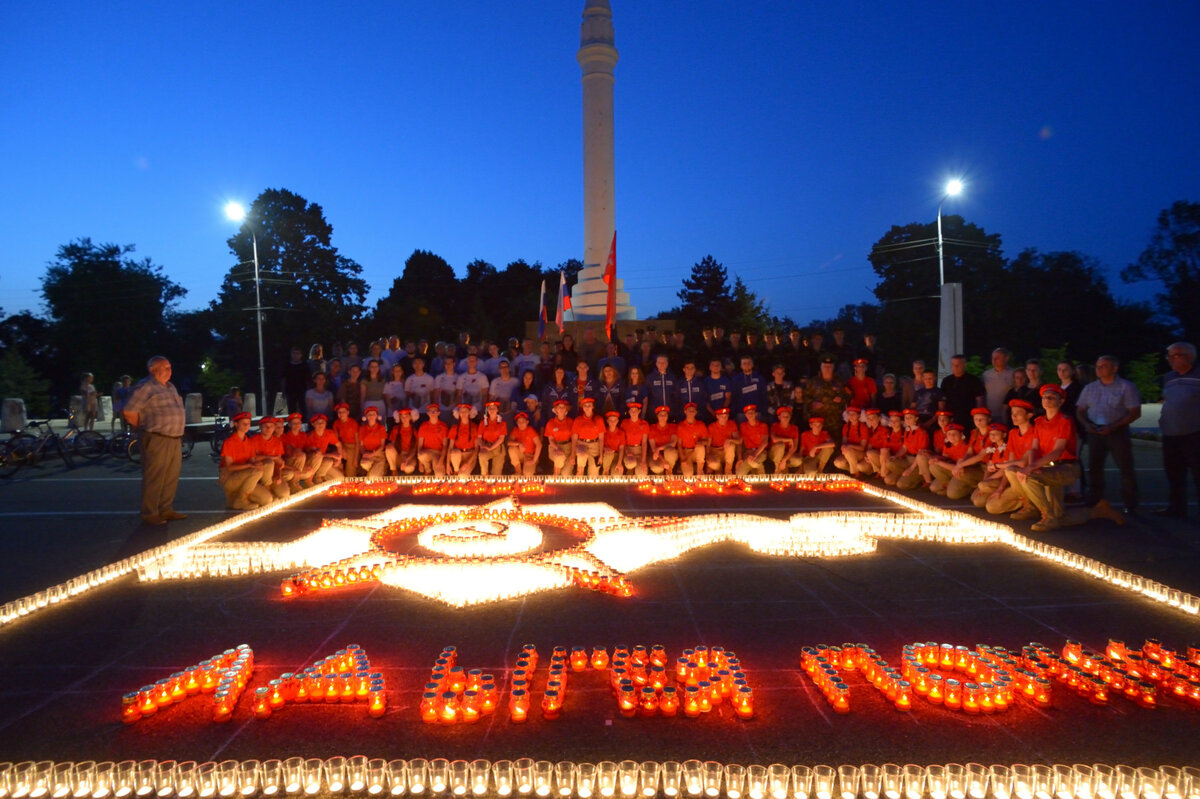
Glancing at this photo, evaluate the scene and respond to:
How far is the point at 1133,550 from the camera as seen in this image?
24.0ft

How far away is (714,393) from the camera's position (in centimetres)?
1267

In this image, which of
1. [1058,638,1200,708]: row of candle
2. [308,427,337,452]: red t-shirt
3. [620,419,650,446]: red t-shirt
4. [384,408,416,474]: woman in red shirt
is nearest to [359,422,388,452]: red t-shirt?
[384,408,416,474]: woman in red shirt

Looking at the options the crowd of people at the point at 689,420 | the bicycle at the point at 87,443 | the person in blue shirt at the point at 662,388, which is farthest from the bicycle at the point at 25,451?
the person in blue shirt at the point at 662,388

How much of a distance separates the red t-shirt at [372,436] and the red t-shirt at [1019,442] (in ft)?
28.0

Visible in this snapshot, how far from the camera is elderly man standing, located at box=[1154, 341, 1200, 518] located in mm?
8438

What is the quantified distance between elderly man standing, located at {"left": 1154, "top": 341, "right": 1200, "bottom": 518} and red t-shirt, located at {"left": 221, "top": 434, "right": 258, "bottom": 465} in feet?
35.2

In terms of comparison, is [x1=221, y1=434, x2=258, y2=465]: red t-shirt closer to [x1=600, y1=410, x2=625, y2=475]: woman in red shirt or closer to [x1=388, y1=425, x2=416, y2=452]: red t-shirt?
[x1=388, y1=425, x2=416, y2=452]: red t-shirt

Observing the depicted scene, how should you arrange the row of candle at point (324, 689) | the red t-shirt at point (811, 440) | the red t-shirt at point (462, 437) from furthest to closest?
the red t-shirt at point (811, 440)
the red t-shirt at point (462, 437)
the row of candle at point (324, 689)

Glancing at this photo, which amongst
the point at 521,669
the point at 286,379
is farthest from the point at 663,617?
the point at 286,379

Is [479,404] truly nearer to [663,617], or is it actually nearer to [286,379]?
[286,379]

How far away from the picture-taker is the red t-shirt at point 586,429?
39.1 ft

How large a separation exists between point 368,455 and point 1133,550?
966cm

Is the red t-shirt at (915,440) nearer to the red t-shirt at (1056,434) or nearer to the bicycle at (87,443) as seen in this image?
the red t-shirt at (1056,434)

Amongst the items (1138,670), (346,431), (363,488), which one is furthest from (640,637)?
(346,431)
